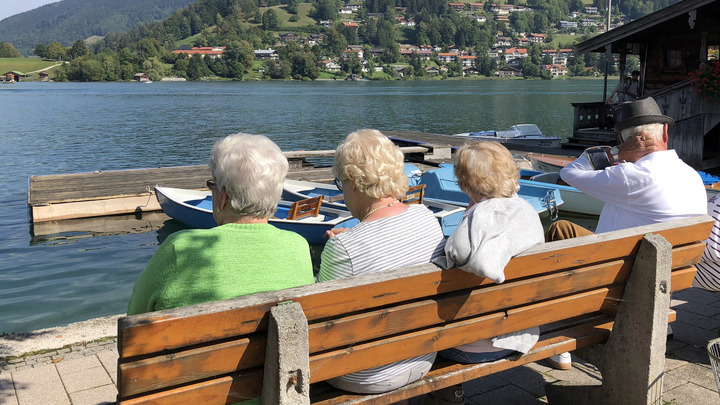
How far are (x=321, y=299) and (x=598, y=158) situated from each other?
8.12ft

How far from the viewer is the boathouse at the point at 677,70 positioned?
15938 millimetres

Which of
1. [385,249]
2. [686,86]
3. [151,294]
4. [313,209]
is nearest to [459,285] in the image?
[385,249]

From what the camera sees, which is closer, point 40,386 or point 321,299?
point 321,299

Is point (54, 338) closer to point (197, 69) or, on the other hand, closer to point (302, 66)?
point (197, 69)

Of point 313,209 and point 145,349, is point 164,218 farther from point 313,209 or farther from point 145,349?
point 145,349

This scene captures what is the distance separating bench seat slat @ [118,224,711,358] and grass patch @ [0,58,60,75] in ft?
563

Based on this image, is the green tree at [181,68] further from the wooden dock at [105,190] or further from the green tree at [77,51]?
the wooden dock at [105,190]

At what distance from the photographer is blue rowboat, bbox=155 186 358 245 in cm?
994

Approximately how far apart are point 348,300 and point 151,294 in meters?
0.75

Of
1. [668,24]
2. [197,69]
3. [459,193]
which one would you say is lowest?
[459,193]

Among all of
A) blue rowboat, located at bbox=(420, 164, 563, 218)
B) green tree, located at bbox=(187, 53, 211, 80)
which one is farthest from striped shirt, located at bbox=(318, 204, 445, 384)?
green tree, located at bbox=(187, 53, 211, 80)

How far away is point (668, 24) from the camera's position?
18.2 metres

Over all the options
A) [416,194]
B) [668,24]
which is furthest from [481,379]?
[668,24]

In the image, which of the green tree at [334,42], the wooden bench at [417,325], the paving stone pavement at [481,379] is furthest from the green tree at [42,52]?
the wooden bench at [417,325]
